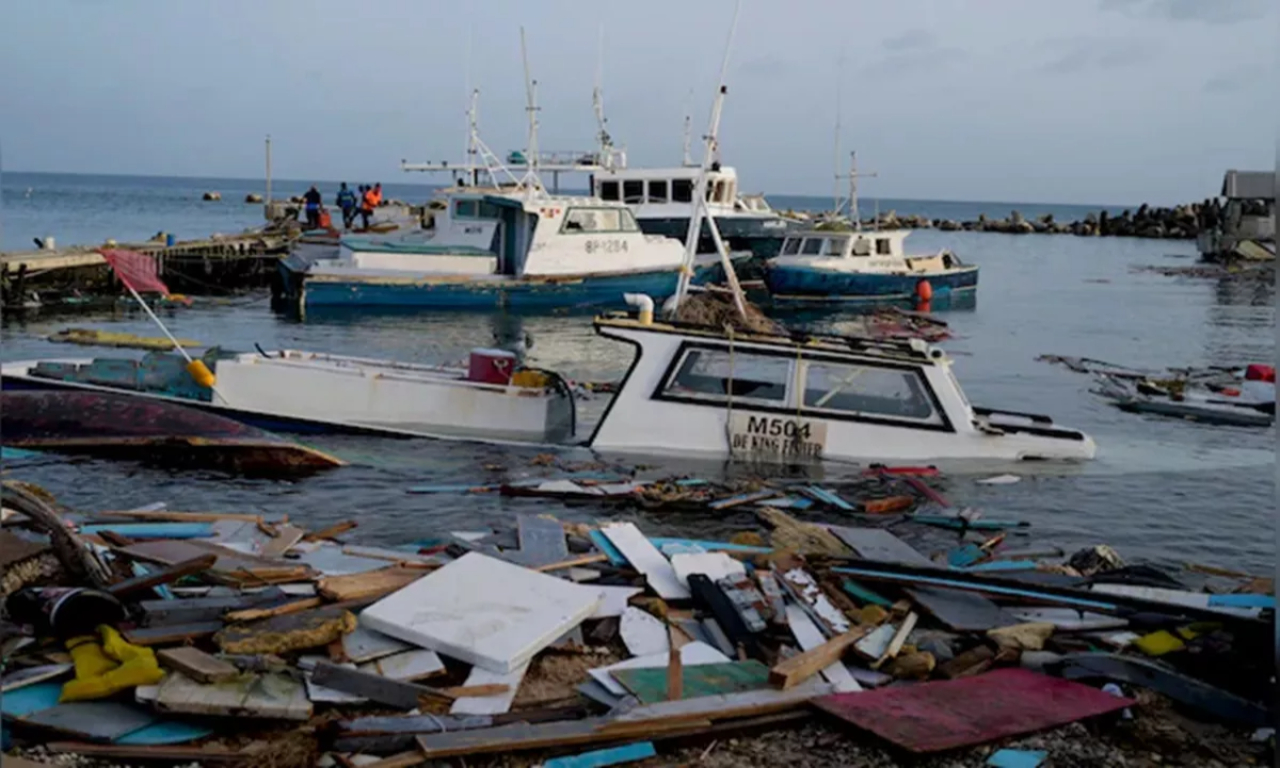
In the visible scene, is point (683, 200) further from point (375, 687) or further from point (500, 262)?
point (375, 687)

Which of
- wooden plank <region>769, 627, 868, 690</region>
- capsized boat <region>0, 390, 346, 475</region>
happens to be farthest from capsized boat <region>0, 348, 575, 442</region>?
wooden plank <region>769, 627, 868, 690</region>

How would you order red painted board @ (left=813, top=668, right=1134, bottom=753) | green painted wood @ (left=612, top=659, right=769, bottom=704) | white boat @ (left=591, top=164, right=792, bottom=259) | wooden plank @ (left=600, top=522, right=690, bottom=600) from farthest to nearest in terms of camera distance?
white boat @ (left=591, top=164, right=792, bottom=259) < wooden plank @ (left=600, top=522, right=690, bottom=600) < green painted wood @ (left=612, top=659, right=769, bottom=704) < red painted board @ (left=813, top=668, right=1134, bottom=753)

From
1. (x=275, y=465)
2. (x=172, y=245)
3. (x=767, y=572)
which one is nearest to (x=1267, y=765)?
(x=767, y=572)

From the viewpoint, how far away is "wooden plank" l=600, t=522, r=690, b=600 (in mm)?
7662

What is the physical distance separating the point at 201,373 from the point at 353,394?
5.95ft

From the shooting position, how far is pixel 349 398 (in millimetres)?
14055

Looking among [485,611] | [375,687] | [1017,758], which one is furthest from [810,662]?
[375,687]

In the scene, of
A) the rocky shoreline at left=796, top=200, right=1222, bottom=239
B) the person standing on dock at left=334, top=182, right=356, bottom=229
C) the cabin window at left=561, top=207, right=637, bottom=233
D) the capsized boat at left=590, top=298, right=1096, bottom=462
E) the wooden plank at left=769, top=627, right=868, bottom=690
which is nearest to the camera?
the wooden plank at left=769, top=627, right=868, bottom=690

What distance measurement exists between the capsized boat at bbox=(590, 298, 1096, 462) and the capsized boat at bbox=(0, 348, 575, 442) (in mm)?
1588

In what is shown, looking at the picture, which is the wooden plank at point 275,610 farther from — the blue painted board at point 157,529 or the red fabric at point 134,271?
the red fabric at point 134,271

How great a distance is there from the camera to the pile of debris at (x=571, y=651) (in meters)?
5.52

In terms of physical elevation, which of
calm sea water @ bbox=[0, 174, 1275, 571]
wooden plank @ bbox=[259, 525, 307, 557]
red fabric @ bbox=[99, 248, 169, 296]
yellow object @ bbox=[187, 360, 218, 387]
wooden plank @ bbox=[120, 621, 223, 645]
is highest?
red fabric @ bbox=[99, 248, 169, 296]

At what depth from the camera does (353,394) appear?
14031mm

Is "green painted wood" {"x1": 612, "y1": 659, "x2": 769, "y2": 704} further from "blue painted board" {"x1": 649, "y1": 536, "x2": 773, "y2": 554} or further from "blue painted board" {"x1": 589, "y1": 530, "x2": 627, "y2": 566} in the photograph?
"blue painted board" {"x1": 649, "y1": 536, "x2": 773, "y2": 554}
